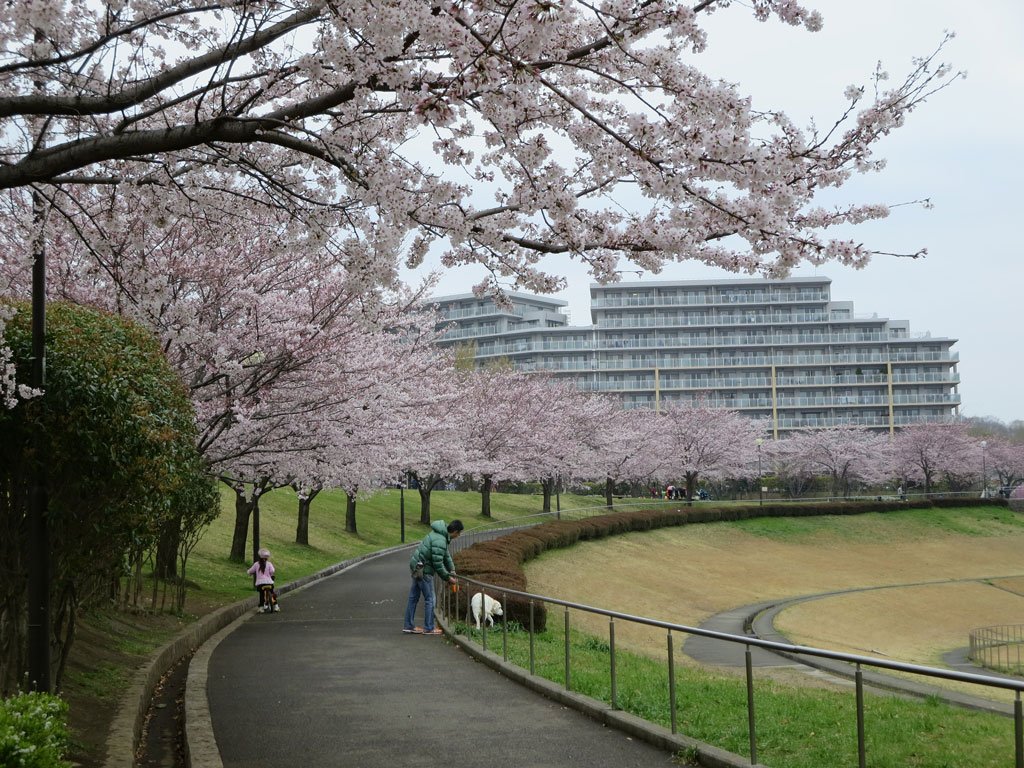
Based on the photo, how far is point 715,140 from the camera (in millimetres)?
5699

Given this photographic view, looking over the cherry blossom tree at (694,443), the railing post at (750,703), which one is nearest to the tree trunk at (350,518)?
the cherry blossom tree at (694,443)

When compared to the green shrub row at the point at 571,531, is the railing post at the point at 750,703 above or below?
above

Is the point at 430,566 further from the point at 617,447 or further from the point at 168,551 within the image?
the point at 617,447

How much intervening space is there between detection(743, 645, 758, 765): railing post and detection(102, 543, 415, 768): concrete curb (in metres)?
3.73

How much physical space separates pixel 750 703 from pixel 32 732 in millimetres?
4710

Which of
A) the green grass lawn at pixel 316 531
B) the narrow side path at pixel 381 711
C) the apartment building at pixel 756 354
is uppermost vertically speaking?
the apartment building at pixel 756 354

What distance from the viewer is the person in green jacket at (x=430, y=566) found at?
48.2 feet

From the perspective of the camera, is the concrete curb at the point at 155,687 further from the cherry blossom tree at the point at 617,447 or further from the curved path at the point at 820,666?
the cherry blossom tree at the point at 617,447

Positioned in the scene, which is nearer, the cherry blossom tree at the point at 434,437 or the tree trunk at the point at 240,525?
the tree trunk at the point at 240,525

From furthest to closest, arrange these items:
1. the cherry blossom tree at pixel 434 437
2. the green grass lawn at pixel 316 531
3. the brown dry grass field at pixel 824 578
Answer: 1. the cherry blossom tree at pixel 434 437
2. the brown dry grass field at pixel 824 578
3. the green grass lawn at pixel 316 531

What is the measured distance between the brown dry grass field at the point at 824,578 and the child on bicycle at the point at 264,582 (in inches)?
334

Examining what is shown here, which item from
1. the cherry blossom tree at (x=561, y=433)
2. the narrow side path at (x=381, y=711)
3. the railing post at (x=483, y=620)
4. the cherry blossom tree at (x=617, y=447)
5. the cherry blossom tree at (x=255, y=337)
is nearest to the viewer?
the narrow side path at (x=381, y=711)

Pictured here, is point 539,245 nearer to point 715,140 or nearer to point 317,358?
point 715,140

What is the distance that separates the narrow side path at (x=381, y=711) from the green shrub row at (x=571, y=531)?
1851mm
